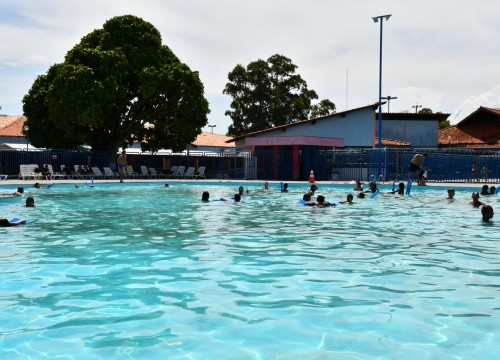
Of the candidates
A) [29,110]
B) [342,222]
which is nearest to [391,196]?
[342,222]

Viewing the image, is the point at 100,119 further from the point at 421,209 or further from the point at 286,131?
the point at 421,209

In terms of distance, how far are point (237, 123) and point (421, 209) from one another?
42.4 m

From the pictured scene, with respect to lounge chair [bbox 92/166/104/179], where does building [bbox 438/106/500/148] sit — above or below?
above

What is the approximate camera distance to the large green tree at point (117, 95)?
35344mm

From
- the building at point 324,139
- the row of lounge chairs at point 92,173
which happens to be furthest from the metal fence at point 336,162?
the row of lounge chairs at point 92,173

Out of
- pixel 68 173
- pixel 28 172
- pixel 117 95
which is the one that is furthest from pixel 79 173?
pixel 117 95

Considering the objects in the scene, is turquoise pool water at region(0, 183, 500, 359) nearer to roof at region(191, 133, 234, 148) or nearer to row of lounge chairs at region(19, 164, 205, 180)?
row of lounge chairs at region(19, 164, 205, 180)

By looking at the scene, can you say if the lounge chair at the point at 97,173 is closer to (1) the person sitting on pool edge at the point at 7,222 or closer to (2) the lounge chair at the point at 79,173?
(2) the lounge chair at the point at 79,173

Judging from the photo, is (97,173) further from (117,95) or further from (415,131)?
(415,131)

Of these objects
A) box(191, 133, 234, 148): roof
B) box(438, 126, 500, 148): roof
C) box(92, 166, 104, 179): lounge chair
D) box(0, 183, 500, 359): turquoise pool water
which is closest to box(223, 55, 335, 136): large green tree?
box(191, 133, 234, 148): roof

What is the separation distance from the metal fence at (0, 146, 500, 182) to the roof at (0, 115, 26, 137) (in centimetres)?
892

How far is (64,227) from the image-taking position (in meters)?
12.5

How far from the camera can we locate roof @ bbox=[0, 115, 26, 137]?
46381 millimetres

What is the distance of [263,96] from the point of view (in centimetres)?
5778
